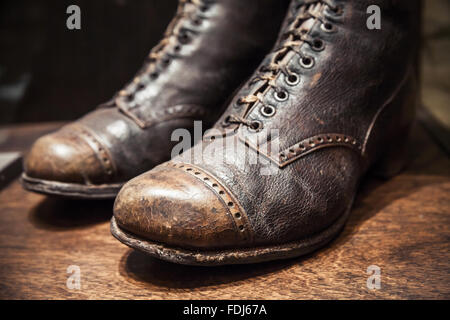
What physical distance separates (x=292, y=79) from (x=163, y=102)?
0.30 meters

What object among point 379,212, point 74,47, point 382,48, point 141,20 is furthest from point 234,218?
point 74,47

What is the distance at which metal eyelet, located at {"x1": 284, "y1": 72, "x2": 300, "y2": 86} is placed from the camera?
0.77 m

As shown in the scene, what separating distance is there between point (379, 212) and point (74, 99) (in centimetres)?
129

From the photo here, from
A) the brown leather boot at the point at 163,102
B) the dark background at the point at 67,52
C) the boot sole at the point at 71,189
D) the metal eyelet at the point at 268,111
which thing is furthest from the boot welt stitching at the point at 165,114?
→ the dark background at the point at 67,52

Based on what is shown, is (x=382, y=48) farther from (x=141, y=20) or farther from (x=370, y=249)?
(x=141, y=20)

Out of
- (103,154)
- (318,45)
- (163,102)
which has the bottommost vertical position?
(103,154)

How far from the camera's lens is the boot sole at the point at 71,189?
864mm

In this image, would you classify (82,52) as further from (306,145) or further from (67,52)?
(306,145)

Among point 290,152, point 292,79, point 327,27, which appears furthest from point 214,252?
point 327,27

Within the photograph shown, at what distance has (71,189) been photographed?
87 centimetres

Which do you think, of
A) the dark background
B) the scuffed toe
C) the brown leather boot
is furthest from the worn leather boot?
the dark background

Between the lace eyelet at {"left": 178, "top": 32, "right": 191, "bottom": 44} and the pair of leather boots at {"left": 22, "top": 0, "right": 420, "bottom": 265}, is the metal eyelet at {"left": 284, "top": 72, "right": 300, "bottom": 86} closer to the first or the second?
the pair of leather boots at {"left": 22, "top": 0, "right": 420, "bottom": 265}

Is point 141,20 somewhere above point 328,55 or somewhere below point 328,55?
above

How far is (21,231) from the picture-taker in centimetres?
87
